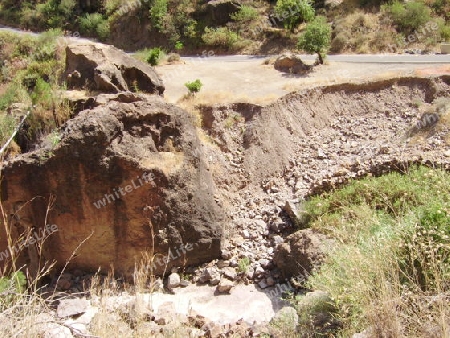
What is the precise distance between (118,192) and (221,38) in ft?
58.6

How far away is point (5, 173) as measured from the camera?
30.6 ft

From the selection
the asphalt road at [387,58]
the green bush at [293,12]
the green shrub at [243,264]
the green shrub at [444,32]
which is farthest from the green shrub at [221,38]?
the green shrub at [243,264]

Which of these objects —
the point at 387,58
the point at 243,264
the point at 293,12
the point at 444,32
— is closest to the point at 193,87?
the point at 243,264

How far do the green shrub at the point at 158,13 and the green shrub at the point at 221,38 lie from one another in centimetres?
360

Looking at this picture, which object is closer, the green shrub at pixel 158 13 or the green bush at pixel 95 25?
the green shrub at pixel 158 13

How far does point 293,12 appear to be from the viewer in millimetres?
24438

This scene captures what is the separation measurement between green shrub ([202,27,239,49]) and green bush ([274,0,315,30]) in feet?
9.22

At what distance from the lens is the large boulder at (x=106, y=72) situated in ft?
37.7

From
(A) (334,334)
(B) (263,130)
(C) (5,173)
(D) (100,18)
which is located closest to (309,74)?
(B) (263,130)

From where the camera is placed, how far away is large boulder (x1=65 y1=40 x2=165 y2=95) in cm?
1148

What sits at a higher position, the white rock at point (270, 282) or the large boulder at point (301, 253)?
the large boulder at point (301, 253)

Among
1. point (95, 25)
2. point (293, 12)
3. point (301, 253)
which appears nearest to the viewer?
point (301, 253)

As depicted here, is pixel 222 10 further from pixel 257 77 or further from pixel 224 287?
pixel 224 287

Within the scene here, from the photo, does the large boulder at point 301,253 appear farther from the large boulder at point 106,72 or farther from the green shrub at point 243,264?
the large boulder at point 106,72
